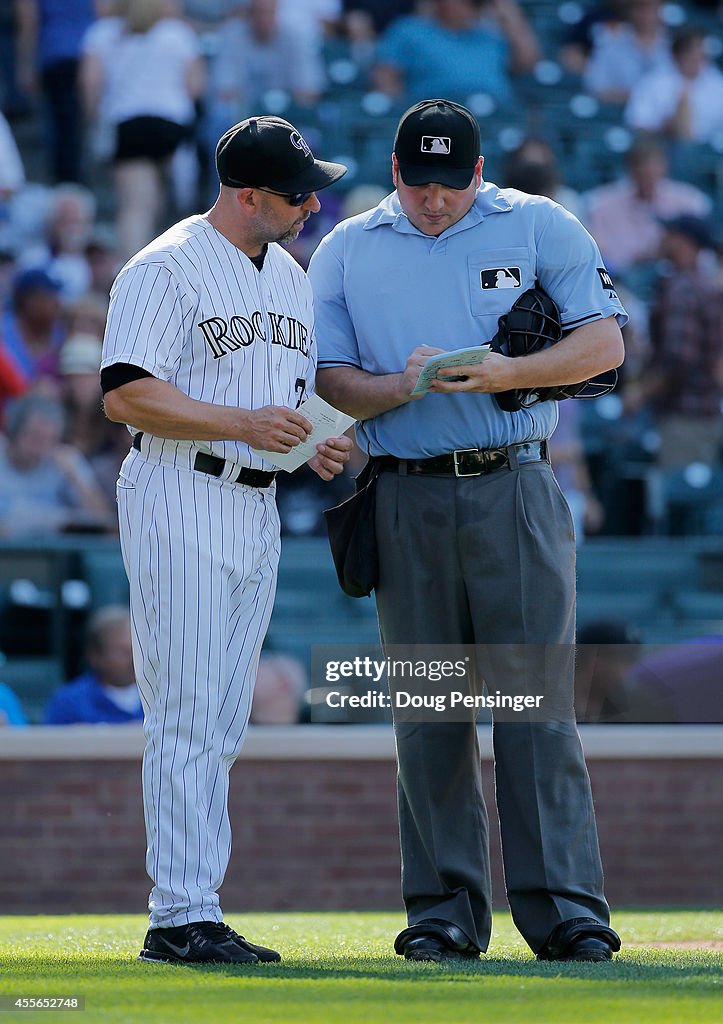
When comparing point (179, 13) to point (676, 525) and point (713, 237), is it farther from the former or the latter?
point (676, 525)

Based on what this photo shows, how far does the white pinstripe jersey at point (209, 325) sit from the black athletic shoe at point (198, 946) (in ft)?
3.67

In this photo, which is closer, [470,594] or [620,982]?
[620,982]

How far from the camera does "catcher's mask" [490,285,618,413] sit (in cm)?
425

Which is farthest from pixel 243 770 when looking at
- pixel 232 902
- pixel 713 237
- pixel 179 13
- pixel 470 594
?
pixel 179 13

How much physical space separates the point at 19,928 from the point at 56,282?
18.1ft

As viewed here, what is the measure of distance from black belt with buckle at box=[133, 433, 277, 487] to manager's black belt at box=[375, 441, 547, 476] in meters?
0.42

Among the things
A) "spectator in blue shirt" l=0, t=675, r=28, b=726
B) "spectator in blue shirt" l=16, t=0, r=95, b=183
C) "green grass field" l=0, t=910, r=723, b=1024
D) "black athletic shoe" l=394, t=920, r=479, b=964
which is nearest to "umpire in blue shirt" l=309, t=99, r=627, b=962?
"black athletic shoe" l=394, t=920, r=479, b=964

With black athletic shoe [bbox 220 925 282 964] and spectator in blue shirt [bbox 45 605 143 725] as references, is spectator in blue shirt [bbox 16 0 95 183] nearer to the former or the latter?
spectator in blue shirt [bbox 45 605 143 725]

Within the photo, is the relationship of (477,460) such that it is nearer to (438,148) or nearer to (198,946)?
(438,148)

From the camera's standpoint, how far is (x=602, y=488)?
9672 millimetres

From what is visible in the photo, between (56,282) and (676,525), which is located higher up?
(56,282)

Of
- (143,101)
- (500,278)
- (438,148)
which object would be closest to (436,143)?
(438,148)

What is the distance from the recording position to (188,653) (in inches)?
156

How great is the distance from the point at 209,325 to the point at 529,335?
32.3 inches
